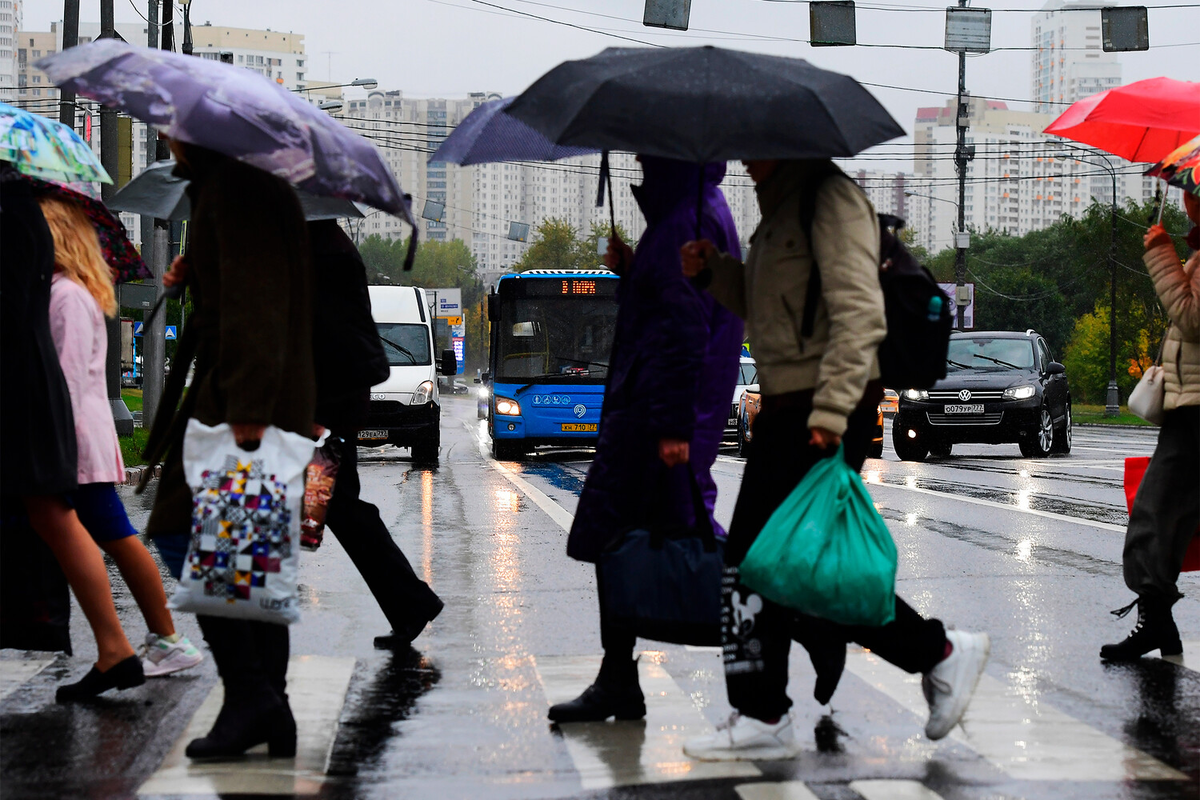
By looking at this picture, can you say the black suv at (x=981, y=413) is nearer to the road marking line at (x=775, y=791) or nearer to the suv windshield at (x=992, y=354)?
the suv windshield at (x=992, y=354)

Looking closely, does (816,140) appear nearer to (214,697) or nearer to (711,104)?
(711,104)

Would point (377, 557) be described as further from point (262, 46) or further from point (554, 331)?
point (262, 46)

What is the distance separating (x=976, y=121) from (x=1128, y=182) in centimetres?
2034

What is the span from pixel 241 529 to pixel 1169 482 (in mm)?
3491

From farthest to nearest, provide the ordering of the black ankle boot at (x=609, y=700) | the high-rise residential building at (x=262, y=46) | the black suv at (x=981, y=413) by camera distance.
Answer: the high-rise residential building at (x=262, y=46) < the black suv at (x=981, y=413) < the black ankle boot at (x=609, y=700)

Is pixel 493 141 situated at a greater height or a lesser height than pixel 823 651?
greater

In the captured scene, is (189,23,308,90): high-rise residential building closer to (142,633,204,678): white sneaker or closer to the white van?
the white van

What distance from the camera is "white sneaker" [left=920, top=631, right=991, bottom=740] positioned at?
4430 millimetres

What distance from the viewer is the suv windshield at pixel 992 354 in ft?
71.7

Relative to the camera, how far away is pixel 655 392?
4730 mm

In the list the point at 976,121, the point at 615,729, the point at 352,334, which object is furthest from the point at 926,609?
the point at 976,121

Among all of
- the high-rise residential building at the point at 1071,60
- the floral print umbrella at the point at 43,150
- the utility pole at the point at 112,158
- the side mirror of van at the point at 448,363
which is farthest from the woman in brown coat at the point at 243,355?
the high-rise residential building at the point at 1071,60

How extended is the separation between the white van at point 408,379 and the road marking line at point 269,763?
14.3 meters

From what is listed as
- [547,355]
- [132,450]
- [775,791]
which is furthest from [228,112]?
[547,355]
